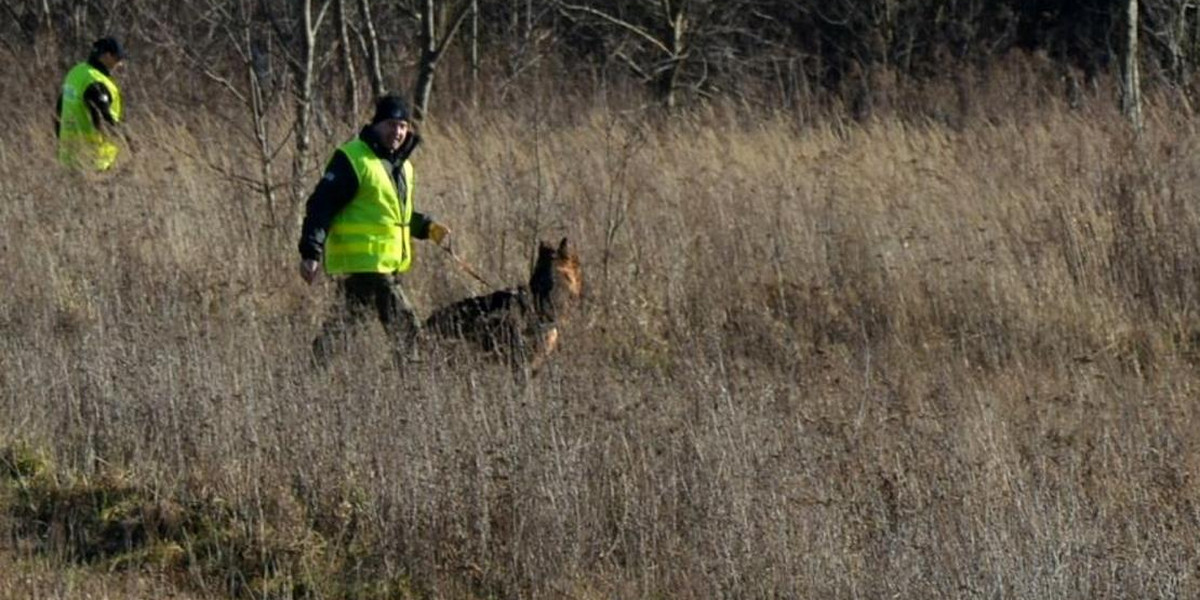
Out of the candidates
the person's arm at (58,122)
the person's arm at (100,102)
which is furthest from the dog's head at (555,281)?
the person's arm at (58,122)

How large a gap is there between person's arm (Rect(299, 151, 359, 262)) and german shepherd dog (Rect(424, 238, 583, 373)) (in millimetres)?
560

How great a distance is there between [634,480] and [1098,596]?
154 centimetres

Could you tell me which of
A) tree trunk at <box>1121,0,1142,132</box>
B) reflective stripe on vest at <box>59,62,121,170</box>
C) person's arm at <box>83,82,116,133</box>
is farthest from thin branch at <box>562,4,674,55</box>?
person's arm at <box>83,82,116,133</box>

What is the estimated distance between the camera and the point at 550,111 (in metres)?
12.7

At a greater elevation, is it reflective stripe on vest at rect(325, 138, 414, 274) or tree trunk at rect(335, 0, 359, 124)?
tree trunk at rect(335, 0, 359, 124)

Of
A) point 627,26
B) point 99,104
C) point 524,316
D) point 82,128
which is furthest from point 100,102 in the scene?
point 627,26

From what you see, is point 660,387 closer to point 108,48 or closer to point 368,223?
point 368,223

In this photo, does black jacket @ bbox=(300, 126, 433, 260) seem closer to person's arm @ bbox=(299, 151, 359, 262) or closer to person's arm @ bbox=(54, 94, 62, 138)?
person's arm @ bbox=(299, 151, 359, 262)

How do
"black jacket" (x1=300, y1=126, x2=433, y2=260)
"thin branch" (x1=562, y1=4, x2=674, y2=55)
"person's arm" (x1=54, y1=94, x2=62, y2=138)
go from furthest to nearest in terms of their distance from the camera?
"thin branch" (x1=562, y1=4, x2=674, y2=55) → "person's arm" (x1=54, y1=94, x2=62, y2=138) → "black jacket" (x1=300, y1=126, x2=433, y2=260)

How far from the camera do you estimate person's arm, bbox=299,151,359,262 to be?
7898 millimetres

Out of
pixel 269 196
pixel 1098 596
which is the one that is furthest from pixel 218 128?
pixel 1098 596

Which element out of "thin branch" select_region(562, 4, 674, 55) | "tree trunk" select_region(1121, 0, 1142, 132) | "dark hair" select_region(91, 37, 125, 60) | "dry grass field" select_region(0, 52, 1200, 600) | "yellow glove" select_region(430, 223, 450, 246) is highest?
"thin branch" select_region(562, 4, 674, 55)

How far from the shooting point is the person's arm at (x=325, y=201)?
7898 millimetres

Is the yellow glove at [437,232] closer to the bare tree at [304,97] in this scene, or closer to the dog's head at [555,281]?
the dog's head at [555,281]
